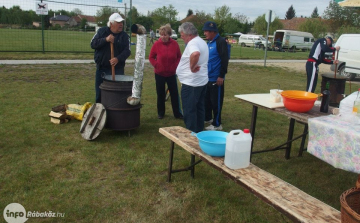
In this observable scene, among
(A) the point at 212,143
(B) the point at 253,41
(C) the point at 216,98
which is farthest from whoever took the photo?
(B) the point at 253,41

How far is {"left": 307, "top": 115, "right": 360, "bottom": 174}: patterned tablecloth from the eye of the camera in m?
2.23

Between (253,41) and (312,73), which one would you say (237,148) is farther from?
(253,41)

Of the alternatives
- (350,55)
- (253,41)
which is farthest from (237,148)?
(253,41)

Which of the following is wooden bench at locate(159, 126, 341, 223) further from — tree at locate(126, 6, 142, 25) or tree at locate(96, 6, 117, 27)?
tree at locate(96, 6, 117, 27)

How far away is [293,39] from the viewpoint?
3672 cm

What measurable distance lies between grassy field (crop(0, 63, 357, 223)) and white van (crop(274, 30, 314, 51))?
107 feet

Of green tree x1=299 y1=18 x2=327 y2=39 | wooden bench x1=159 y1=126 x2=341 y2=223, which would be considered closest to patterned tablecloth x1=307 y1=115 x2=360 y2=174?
wooden bench x1=159 y1=126 x2=341 y2=223

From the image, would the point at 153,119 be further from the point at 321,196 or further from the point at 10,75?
the point at 10,75

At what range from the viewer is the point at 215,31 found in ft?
15.8

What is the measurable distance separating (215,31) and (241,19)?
231 feet

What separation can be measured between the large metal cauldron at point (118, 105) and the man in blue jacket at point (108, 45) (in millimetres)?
447

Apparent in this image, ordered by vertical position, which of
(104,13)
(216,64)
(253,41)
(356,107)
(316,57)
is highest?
(104,13)

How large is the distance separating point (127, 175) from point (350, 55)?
485 inches

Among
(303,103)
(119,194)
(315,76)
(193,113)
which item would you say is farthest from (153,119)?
(315,76)
